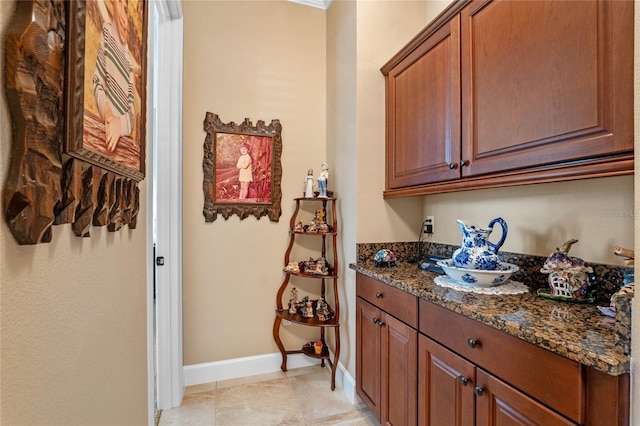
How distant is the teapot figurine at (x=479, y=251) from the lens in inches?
50.8

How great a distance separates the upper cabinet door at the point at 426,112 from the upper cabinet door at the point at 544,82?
0.07 metres

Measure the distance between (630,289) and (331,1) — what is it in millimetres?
2669

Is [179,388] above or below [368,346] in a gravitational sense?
below

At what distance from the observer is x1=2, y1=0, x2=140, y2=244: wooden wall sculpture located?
1.40ft

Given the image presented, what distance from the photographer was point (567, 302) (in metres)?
1.11

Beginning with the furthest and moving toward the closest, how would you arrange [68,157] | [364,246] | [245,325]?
[245,325] < [364,246] < [68,157]

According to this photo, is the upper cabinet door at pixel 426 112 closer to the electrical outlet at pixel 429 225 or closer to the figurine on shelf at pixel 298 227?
the electrical outlet at pixel 429 225

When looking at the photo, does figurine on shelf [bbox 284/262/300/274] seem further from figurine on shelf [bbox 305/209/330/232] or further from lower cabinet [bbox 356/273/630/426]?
lower cabinet [bbox 356/273/630/426]

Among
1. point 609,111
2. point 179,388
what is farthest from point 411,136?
point 179,388

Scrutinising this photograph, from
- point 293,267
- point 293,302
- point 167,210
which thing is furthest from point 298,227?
point 167,210

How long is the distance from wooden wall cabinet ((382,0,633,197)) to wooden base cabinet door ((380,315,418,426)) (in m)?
0.78

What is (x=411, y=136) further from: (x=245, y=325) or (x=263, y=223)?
(x=245, y=325)

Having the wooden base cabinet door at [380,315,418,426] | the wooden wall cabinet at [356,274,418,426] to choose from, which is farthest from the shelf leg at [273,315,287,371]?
the wooden base cabinet door at [380,315,418,426]

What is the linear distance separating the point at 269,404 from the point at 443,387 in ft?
4.23
